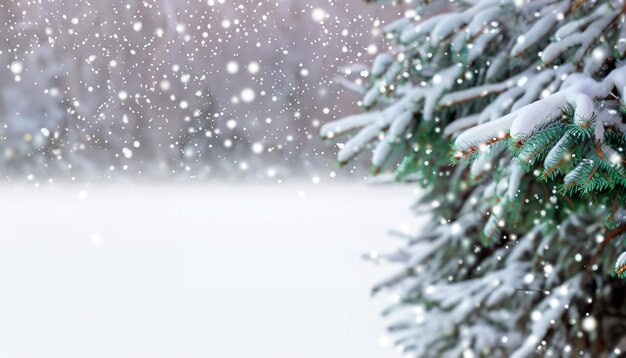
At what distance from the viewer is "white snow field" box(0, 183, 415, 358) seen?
263 inches

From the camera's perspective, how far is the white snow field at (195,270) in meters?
6.69

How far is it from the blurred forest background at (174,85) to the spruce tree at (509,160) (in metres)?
8.43

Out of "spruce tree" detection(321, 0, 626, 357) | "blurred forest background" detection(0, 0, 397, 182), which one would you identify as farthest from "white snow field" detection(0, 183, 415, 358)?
"spruce tree" detection(321, 0, 626, 357)

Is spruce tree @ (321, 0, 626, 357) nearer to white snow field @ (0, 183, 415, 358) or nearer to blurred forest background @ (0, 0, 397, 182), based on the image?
white snow field @ (0, 183, 415, 358)

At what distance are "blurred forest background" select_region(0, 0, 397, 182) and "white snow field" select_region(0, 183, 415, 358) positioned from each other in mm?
515

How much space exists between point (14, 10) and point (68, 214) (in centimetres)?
356

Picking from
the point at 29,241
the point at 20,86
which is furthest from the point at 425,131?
the point at 20,86

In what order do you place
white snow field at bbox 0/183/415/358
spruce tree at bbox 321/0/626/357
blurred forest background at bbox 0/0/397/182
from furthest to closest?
blurred forest background at bbox 0/0/397/182 < white snow field at bbox 0/183/415/358 < spruce tree at bbox 321/0/626/357

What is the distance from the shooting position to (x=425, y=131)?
2.72m

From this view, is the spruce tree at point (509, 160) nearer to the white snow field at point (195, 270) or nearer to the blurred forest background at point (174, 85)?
the white snow field at point (195, 270)

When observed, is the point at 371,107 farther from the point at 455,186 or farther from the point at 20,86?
the point at 20,86

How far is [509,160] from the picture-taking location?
238 centimetres

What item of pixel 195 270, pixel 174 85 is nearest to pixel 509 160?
pixel 195 270

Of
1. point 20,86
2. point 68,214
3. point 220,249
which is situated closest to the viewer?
point 220,249
